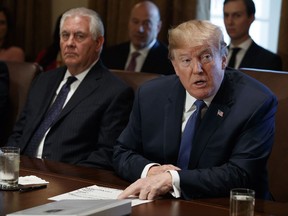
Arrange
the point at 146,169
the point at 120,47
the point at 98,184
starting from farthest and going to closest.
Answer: the point at 120,47 < the point at 146,169 < the point at 98,184

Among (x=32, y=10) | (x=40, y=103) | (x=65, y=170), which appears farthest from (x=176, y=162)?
(x=32, y=10)

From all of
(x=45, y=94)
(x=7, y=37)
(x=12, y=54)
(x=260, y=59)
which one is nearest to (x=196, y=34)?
(x=45, y=94)

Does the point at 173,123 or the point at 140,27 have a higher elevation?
the point at 140,27

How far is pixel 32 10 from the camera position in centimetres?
656

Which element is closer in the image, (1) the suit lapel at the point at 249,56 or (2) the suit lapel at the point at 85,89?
(2) the suit lapel at the point at 85,89

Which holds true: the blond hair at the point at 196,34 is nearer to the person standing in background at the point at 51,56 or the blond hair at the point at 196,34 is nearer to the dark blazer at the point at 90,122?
the dark blazer at the point at 90,122

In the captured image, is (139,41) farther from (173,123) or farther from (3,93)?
(173,123)

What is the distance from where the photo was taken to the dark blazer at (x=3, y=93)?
4.23 metres

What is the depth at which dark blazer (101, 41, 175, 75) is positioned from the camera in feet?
17.4

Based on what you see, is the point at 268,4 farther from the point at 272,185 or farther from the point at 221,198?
the point at 221,198

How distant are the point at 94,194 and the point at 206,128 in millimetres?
572

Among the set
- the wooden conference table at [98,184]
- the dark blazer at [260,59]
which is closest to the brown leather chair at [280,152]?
the wooden conference table at [98,184]

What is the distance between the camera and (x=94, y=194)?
2.56 m

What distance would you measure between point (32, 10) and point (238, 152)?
4.15 m
